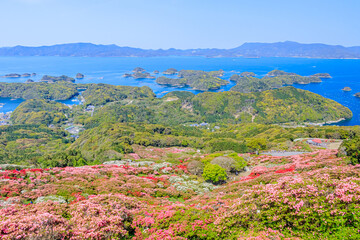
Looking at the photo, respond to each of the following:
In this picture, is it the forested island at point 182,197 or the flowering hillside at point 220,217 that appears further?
the forested island at point 182,197

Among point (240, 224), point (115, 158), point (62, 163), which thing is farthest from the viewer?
point (115, 158)

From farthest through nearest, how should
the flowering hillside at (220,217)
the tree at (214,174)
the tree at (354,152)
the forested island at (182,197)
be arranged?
the tree at (214,174) → the tree at (354,152) → the forested island at (182,197) → the flowering hillside at (220,217)

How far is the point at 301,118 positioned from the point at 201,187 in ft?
560

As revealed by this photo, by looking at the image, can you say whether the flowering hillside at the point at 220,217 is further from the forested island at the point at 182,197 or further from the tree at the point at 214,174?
the tree at the point at 214,174

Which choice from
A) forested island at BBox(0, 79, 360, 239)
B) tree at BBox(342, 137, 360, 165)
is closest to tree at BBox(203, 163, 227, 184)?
forested island at BBox(0, 79, 360, 239)

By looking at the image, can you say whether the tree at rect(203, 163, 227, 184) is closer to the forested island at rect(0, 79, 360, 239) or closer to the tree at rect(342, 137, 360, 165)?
the forested island at rect(0, 79, 360, 239)

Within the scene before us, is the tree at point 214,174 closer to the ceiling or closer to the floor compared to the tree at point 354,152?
closer to the floor

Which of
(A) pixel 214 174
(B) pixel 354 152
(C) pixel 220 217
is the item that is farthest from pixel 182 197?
(B) pixel 354 152

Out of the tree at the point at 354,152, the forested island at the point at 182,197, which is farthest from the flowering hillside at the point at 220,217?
the tree at the point at 354,152

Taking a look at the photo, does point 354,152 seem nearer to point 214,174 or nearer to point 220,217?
point 214,174

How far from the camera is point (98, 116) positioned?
17225 cm

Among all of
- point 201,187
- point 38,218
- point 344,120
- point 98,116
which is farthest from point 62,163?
point 344,120

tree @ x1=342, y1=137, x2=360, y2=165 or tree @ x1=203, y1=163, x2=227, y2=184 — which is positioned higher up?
tree @ x1=342, y1=137, x2=360, y2=165

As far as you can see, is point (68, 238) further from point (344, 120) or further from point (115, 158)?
point (344, 120)
